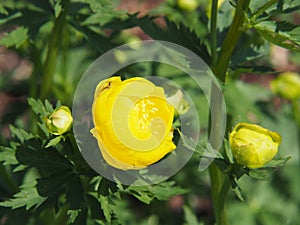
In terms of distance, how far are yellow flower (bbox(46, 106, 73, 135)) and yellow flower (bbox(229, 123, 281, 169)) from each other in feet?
1.46

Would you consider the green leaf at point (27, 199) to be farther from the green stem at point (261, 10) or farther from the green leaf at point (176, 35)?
the green stem at point (261, 10)

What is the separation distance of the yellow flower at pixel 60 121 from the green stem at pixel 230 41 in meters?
0.50

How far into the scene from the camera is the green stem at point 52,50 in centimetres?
214

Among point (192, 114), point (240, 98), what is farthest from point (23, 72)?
point (192, 114)

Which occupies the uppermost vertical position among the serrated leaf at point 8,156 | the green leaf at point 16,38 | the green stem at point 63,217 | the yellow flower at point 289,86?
the green leaf at point 16,38

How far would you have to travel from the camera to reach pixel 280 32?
1.75 metres

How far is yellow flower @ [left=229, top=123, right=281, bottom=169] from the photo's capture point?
164cm

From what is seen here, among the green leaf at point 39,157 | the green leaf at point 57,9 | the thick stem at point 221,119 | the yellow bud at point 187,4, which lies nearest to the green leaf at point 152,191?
the thick stem at point 221,119

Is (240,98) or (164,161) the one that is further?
(240,98)

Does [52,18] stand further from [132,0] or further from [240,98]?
[132,0]

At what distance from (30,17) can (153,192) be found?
2.78 feet

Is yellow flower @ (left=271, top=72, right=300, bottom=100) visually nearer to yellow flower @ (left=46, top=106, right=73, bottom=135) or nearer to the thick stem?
the thick stem

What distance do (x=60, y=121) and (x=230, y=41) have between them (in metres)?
0.57

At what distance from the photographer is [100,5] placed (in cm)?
182
